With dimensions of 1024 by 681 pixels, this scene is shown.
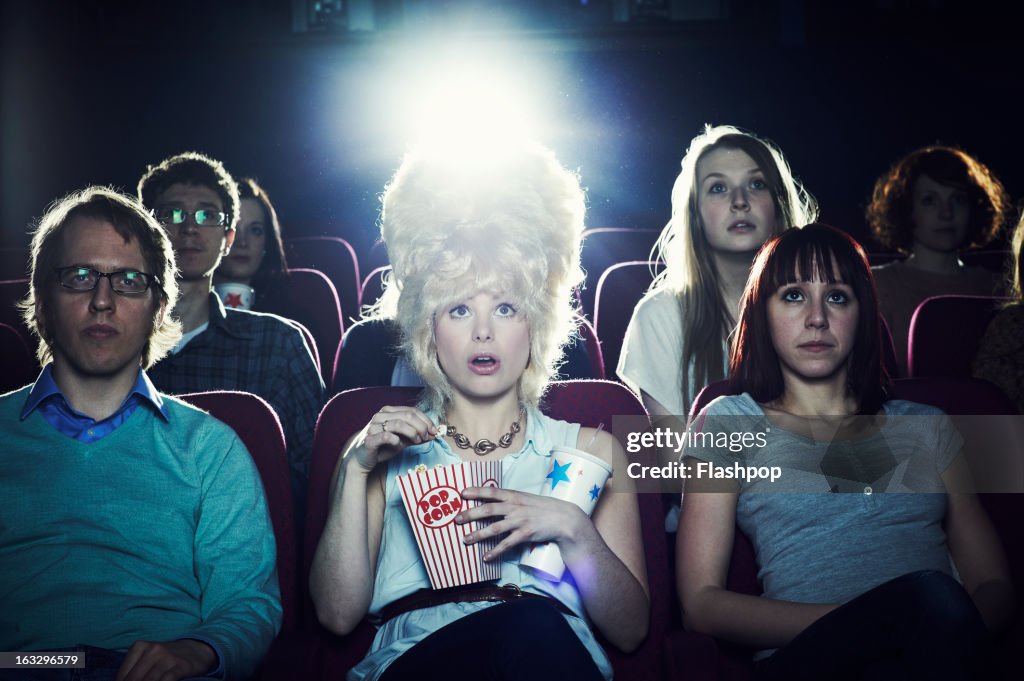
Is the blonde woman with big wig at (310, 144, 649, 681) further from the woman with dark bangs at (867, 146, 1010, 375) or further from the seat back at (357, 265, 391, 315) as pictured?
the woman with dark bangs at (867, 146, 1010, 375)

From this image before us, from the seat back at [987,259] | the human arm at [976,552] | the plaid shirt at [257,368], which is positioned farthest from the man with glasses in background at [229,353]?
the seat back at [987,259]

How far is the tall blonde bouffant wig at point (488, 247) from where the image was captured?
159 centimetres

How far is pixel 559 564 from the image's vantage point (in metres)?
1.36

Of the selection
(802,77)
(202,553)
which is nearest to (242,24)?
(802,77)

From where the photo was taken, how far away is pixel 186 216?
2.52 metres

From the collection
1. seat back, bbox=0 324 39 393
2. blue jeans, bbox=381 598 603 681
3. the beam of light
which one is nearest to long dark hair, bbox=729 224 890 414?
blue jeans, bbox=381 598 603 681

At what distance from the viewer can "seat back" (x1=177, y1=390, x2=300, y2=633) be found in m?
1.53

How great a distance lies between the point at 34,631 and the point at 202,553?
256mm

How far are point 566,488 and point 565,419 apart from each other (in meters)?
0.34

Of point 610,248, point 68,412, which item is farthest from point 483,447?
point 610,248

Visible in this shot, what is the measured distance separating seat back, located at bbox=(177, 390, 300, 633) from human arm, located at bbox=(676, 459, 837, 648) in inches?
26.4

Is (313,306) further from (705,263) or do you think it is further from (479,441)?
(479,441)

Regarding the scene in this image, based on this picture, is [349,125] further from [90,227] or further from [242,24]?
[90,227]

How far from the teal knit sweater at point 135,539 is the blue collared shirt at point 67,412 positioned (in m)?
0.02
